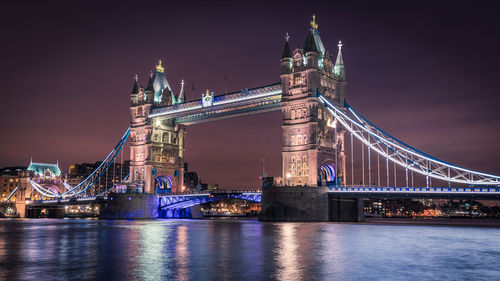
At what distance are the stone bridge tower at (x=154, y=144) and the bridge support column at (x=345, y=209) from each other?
3953 centimetres

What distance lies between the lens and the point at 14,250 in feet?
87.8

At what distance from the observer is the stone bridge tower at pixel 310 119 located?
6766 cm

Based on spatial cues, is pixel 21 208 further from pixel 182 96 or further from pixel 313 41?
pixel 313 41

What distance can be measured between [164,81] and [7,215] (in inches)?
2516

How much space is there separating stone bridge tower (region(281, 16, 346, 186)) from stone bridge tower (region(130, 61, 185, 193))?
3140 cm

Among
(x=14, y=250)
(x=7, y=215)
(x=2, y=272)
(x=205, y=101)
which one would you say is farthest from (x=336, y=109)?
(x=7, y=215)

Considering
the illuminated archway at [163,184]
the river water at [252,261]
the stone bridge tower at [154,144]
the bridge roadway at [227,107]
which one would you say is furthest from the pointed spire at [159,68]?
the river water at [252,261]

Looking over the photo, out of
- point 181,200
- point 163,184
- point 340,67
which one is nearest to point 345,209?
point 340,67

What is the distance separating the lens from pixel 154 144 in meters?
92.4

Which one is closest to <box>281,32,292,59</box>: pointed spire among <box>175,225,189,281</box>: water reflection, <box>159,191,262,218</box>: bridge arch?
<box>159,191,262,218</box>: bridge arch

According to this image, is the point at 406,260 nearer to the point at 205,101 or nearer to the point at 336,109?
the point at 336,109

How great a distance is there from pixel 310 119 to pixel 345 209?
510 inches

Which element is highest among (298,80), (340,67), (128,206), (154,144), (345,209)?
(340,67)

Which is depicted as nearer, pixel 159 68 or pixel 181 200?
pixel 181 200
